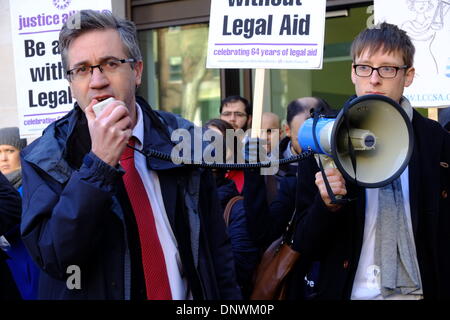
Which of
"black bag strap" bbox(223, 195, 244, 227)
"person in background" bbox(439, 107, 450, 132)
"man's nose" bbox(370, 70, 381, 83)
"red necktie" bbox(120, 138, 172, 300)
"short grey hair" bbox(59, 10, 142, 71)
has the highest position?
"short grey hair" bbox(59, 10, 142, 71)

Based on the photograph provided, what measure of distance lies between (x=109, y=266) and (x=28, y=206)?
299mm

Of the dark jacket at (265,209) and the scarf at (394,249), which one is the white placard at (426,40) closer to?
the dark jacket at (265,209)

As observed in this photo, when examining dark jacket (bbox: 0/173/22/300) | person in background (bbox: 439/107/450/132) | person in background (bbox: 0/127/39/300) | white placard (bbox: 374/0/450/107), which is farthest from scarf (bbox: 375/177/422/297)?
white placard (bbox: 374/0/450/107)

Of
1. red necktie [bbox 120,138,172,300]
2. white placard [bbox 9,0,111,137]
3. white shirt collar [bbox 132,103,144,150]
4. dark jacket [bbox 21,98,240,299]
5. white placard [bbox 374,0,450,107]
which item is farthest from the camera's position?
white placard [bbox 9,0,111,137]

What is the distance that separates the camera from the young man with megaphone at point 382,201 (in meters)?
2.68

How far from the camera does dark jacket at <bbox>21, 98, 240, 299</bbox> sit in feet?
6.95

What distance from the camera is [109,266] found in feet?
7.37

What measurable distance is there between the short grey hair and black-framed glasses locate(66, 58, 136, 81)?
0.05m

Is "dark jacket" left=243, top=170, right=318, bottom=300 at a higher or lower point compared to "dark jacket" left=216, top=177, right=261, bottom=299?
higher

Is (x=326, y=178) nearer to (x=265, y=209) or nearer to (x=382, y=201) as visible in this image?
(x=382, y=201)

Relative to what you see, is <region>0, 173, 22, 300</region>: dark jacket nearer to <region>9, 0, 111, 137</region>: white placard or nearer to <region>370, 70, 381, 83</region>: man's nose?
<region>370, 70, 381, 83</region>: man's nose

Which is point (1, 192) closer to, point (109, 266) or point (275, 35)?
point (109, 266)

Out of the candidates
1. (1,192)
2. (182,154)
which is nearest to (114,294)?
(182,154)

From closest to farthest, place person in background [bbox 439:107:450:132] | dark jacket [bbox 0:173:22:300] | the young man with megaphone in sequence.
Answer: the young man with megaphone
dark jacket [bbox 0:173:22:300]
person in background [bbox 439:107:450:132]
